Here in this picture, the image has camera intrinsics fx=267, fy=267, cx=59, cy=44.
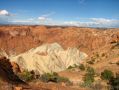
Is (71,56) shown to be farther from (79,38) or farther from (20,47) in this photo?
(20,47)

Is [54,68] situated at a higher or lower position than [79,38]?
lower

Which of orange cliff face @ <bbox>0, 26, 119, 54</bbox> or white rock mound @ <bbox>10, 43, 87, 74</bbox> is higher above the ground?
orange cliff face @ <bbox>0, 26, 119, 54</bbox>

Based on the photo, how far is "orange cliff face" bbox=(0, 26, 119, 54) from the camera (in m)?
82.7

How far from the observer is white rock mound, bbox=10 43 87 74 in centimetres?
6456

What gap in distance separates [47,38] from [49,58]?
23.6 metres

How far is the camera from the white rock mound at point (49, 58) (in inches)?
2542

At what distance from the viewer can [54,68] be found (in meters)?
65.5

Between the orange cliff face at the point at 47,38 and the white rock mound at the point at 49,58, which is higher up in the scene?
the orange cliff face at the point at 47,38

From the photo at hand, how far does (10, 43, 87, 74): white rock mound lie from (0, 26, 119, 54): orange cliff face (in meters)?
6.31

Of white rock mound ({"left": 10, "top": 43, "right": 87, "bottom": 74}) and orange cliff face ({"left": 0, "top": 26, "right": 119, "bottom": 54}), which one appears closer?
white rock mound ({"left": 10, "top": 43, "right": 87, "bottom": 74})

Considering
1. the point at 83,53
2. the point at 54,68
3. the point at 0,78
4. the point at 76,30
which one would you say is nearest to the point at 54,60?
the point at 54,68

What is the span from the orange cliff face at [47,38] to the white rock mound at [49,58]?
6310 millimetres

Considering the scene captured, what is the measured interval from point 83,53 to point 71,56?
194 inches

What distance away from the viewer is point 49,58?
6881 cm
